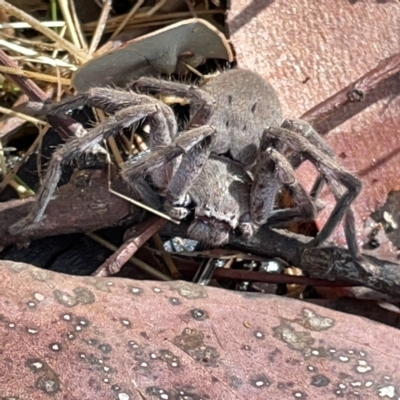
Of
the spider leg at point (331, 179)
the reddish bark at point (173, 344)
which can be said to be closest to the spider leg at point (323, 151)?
the spider leg at point (331, 179)

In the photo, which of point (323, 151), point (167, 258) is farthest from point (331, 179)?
point (167, 258)

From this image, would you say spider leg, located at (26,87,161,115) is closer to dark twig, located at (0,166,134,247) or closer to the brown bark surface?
dark twig, located at (0,166,134,247)

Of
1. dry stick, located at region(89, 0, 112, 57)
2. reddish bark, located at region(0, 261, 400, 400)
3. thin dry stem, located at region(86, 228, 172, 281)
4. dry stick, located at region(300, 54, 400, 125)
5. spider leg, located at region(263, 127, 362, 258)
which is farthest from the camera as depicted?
dry stick, located at region(89, 0, 112, 57)

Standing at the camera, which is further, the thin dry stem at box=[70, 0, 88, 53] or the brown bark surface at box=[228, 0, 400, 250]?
the thin dry stem at box=[70, 0, 88, 53]

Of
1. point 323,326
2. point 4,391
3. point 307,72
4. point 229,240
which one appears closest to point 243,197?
point 229,240

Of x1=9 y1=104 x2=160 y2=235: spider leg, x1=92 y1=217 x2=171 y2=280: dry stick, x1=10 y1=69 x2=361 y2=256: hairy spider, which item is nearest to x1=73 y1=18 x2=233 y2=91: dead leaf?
x1=10 y1=69 x2=361 y2=256: hairy spider

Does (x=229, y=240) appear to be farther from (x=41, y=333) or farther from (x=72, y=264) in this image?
(x=41, y=333)

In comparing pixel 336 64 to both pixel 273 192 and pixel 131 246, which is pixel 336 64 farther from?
pixel 131 246

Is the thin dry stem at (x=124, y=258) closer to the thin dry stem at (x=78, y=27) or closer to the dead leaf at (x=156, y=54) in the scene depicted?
the dead leaf at (x=156, y=54)
